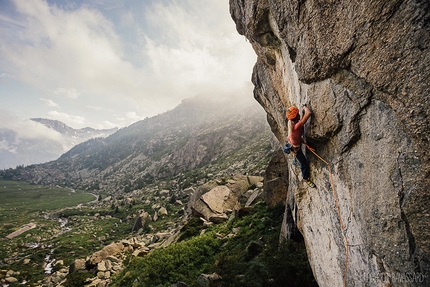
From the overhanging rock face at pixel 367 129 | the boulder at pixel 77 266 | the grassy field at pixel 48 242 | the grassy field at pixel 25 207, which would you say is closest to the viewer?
the overhanging rock face at pixel 367 129

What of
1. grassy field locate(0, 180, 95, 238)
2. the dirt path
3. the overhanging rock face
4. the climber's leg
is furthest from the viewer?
grassy field locate(0, 180, 95, 238)

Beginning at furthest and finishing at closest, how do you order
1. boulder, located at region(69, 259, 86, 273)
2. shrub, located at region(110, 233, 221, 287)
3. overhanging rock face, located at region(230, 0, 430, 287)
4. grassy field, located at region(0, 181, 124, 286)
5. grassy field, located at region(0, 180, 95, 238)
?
grassy field, located at region(0, 180, 95, 238) → grassy field, located at region(0, 181, 124, 286) → boulder, located at region(69, 259, 86, 273) → shrub, located at region(110, 233, 221, 287) → overhanging rock face, located at region(230, 0, 430, 287)

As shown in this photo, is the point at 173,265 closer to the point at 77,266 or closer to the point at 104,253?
the point at 104,253

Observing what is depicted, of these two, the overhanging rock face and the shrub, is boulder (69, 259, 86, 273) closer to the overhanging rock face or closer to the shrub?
the shrub

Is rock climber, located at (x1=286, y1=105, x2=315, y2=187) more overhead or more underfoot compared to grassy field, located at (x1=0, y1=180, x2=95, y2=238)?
more underfoot

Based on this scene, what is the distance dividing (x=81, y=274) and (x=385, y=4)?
1169 inches

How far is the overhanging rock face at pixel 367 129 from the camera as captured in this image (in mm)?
4457

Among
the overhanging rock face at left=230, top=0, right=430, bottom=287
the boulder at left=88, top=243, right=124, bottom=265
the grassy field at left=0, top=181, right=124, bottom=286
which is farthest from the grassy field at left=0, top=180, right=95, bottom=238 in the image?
the overhanging rock face at left=230, top=0, right=430, bottom=287

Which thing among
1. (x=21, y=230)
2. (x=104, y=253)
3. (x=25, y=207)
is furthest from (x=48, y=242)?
(x=25, y=207)

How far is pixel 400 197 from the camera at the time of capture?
4.88 m

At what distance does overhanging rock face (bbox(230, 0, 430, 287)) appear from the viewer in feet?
14.6

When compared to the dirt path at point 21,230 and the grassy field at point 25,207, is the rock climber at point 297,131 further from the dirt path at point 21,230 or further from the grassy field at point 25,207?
the grassy field at point 25,207

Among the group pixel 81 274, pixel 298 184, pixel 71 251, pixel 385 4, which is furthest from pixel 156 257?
pixel 71 251

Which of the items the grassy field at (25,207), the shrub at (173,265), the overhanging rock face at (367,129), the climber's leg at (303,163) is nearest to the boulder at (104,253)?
the shrub at (173,265)
